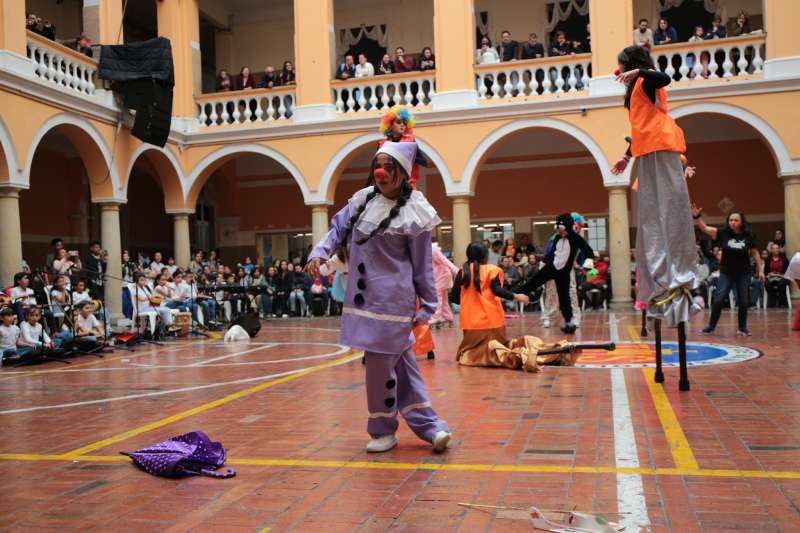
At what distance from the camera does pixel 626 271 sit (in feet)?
61.4

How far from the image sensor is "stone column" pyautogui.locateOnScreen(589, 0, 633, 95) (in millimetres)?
18219

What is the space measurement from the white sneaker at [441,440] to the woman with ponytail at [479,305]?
158 inches

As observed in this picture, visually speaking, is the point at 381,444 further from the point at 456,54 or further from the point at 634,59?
the point at 456,54

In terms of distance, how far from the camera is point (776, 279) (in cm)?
1712

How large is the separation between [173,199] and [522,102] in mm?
9625

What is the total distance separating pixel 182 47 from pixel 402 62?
5.92 meters

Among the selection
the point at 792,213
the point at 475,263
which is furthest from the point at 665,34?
the point at 475,263

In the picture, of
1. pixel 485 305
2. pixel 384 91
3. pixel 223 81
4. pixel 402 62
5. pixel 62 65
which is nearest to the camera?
pixel 485 305

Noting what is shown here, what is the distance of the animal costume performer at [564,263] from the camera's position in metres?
12.3

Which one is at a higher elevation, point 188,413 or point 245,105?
point 245,105

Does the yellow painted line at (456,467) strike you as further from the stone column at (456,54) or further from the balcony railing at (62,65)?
the stone column at (456,54)

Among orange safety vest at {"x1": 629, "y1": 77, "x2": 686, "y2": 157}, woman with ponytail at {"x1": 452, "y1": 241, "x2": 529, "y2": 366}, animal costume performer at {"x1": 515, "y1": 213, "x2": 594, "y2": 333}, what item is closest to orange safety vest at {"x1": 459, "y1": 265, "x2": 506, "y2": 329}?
woman with ponytail at {"x1": 452, "y1": 241, "x2": 529, "y2": 366}

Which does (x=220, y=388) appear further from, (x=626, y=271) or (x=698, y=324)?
(x=626, y=271)

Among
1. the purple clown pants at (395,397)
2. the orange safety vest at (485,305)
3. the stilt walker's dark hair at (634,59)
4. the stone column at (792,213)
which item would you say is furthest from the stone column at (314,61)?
the purple clown pants at (395,397)
